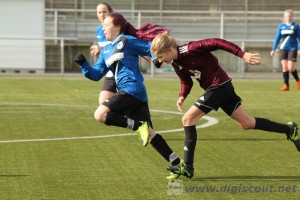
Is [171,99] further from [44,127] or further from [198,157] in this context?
[198,157]

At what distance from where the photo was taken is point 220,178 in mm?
9359

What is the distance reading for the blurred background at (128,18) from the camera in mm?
35594

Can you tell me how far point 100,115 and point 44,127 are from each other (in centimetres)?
501

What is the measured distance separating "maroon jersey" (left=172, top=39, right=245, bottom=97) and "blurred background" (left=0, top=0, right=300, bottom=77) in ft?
82.6

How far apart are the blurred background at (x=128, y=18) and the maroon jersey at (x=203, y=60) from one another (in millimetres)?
25177

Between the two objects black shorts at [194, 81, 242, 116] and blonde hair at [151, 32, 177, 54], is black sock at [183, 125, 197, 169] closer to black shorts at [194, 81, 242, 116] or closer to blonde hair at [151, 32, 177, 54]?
black shorts at [194, 81, 242, 116]

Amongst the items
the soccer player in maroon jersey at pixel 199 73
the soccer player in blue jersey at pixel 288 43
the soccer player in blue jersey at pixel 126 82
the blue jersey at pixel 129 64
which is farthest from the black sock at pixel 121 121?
the soccer player in blue jersey at pixel 288 43

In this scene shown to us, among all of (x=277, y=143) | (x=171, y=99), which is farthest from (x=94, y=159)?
(x=171, y=99)

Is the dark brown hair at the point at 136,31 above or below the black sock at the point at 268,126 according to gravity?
above

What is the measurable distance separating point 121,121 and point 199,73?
102 centimetres

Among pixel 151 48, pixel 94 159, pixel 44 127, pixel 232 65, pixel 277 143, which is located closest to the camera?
pixel 151 48

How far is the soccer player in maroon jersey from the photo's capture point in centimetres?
920

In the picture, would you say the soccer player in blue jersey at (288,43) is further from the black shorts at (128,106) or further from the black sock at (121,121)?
the black sock at (121,121)

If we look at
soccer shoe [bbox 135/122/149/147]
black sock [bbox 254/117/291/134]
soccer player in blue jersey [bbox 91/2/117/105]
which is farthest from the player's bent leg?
soccer player in blue jersey [bbox 91/2/117/105]
